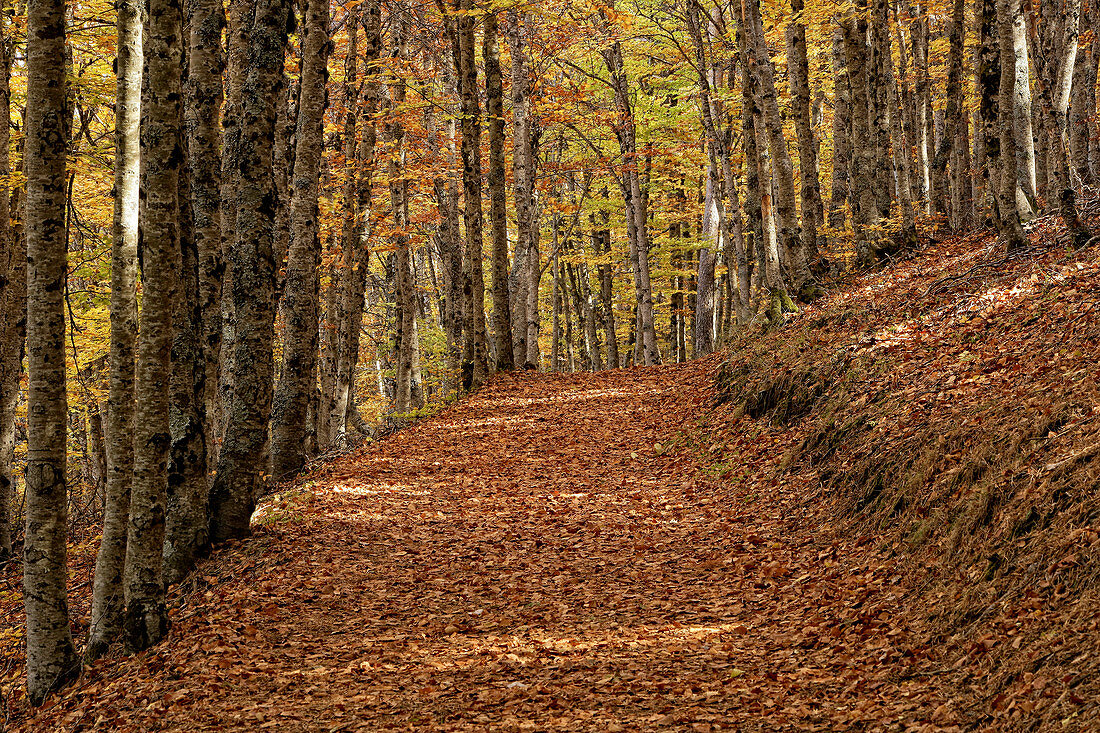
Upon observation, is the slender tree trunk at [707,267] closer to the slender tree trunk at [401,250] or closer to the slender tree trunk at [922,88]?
the slender tree trunk at [922,88]

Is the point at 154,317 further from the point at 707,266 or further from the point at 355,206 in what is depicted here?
the point at 707,266

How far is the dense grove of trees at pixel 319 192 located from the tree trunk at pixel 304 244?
42 mm

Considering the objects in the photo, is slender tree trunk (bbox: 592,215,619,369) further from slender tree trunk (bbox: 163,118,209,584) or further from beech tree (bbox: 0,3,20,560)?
slender tree trunk (bbox: 163,118,209,584)

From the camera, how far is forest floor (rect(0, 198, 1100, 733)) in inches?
193

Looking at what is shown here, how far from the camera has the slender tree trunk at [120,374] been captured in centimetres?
698

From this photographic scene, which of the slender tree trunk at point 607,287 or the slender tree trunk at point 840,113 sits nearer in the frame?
the slender tree trunk at point 840,113

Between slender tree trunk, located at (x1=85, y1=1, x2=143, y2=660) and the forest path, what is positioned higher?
slender tree trunk, located at (x1=85, y1=1, x2=143, y2=660)

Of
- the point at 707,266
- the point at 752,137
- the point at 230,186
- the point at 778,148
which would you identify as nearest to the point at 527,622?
the point at 230,186

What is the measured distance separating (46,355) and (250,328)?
2.42 meters

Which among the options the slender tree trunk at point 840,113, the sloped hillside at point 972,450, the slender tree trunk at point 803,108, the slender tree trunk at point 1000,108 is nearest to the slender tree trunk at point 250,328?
the sloped hillside at point 972,450

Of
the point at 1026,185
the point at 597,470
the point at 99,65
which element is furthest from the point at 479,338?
the point at 1026,185

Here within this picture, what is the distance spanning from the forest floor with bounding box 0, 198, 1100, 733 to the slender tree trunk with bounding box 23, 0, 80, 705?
0.53 metres

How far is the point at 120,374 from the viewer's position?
275 inches

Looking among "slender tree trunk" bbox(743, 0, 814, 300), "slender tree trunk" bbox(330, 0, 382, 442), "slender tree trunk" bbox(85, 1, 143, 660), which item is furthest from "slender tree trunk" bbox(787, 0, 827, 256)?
"slender tree trunk" bbox(85, 1, 143, 660)
